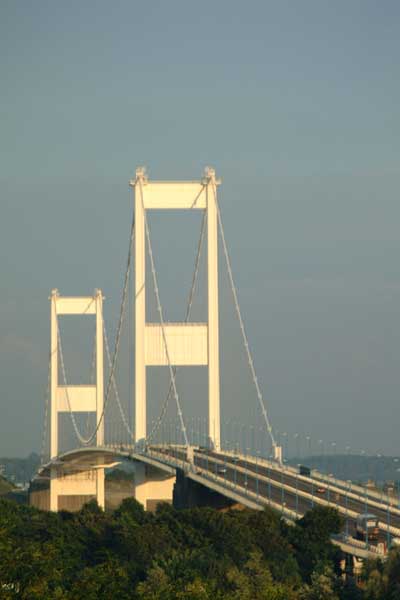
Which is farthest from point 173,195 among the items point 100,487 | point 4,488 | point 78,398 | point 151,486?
point 4,488

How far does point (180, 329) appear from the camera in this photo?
59406mm

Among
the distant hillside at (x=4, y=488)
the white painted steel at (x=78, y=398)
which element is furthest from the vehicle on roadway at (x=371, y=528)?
the distant hillside at (x=4, y=488)

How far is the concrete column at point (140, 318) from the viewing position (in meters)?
59.5

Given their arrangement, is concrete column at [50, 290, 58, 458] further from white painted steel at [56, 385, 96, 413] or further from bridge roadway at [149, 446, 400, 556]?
bridge roadway at [149, 446, 400, 556]

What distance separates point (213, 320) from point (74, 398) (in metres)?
36.3

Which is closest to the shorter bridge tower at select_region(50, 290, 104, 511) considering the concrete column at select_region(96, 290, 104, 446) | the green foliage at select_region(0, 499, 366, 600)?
the concrete column at select_region(96, 290, 104, 446)

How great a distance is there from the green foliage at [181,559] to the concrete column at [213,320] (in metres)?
3.39

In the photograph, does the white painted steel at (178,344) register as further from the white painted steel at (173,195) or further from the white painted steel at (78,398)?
the white painted steel at (78,398)

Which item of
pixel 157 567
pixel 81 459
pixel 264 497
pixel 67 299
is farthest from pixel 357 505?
pixel 67 299

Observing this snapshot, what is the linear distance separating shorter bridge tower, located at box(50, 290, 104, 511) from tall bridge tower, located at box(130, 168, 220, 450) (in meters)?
24.4

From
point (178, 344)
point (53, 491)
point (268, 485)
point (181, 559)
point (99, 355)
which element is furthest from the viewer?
point (99, 355)

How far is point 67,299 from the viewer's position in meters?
95.8

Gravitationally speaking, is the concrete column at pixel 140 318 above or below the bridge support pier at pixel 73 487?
above

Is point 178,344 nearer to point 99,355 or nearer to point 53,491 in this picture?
point 53,491
